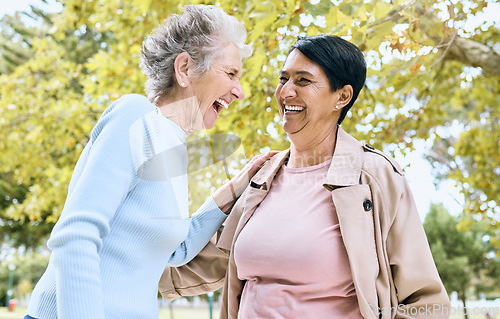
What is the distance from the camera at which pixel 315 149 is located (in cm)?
203

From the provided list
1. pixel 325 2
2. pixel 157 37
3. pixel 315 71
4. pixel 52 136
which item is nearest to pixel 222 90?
pixel 157 37

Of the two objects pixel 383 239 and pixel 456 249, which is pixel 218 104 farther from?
pixel 456 249

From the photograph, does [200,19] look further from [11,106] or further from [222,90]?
[11,106]

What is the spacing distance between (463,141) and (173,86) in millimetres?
5585

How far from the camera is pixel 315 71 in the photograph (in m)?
1.97

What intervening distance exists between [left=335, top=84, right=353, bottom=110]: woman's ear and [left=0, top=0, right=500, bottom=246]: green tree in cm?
52

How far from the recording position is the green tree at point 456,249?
1769cm

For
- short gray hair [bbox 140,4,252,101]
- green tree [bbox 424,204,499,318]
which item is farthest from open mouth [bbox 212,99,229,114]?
green tree [bbox 424,204,499,318]

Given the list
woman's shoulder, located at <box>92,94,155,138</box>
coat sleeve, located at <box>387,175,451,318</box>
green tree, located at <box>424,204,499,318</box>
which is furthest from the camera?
green tree, located at <box>424,204,499,318</box>

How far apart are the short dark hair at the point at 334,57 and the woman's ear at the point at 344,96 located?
0.06 ft

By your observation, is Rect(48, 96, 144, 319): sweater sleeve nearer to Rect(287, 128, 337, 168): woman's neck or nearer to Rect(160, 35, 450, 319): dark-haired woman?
Rect(160, 35, 450, 319): dark-haired woman

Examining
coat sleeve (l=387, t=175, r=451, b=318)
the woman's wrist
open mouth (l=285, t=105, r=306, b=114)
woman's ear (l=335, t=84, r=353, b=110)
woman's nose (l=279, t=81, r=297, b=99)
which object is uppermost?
woman's nose (l=279, t=81, r=297, b=99)

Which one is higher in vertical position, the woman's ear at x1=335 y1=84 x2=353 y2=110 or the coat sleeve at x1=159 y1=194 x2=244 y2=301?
the woman's ear at x1=335 y1=84 x2=353 y2=110

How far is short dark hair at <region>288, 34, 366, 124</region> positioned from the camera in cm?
196
